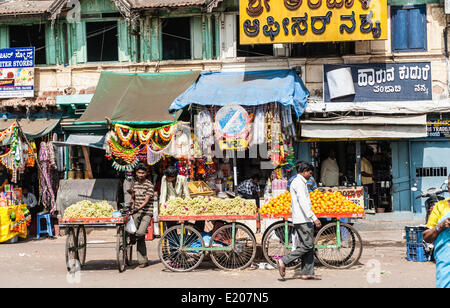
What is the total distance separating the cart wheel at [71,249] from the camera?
9.91 m

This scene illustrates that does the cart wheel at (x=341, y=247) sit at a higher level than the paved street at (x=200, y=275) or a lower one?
higher

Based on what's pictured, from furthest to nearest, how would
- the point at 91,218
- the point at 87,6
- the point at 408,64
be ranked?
the point at 87,6
the point at 408,64
the point at 91,218

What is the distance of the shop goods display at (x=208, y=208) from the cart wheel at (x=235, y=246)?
0.26m

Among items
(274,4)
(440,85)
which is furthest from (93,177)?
(440,85)

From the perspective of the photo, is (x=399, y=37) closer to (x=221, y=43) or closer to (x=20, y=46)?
(x=221, y=43)

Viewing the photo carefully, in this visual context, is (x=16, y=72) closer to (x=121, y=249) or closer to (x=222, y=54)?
(x=222, y=54)

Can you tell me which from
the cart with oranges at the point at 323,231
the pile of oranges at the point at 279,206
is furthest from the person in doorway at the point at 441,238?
the pile of oranges at the point at 279,206

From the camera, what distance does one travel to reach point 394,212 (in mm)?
15570

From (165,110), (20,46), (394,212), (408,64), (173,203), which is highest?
(20,46)

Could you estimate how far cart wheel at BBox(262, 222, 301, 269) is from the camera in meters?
9.91

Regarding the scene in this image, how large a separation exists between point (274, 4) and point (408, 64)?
12.8 ft

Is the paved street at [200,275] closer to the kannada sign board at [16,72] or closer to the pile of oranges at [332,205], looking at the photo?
the pile of oranges at [332,205]

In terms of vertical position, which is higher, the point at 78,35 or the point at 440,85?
the point at 78,35

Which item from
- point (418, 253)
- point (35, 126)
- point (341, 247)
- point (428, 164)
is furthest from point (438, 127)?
point (35, 126)
